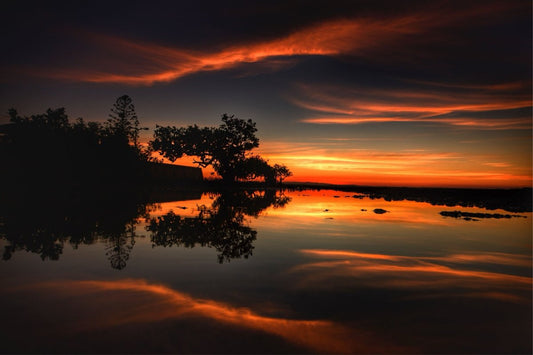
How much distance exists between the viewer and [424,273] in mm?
7891

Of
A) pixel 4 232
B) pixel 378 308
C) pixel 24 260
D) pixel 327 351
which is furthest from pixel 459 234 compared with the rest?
pixel 4 232

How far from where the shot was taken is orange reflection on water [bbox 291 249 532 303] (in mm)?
6789

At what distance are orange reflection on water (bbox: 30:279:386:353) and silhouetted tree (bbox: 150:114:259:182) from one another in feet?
258

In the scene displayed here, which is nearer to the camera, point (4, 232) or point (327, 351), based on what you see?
point (327, 351)

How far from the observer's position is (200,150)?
88.4 m

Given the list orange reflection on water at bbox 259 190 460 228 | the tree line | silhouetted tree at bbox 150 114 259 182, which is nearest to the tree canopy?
silhouetted tree at bbox 150 114 259 182

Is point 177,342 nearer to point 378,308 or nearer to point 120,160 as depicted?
point 378,308

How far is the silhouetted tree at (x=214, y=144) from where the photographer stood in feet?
276

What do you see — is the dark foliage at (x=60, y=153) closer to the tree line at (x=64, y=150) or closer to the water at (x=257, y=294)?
the tree line at (x=64, y=150)

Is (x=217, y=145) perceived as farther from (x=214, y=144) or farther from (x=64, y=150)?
(x=64, y=150)

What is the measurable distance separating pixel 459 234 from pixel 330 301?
10490mm

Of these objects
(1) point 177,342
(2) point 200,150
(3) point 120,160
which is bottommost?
(1) point 177,342

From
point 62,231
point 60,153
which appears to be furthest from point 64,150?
point 62,231

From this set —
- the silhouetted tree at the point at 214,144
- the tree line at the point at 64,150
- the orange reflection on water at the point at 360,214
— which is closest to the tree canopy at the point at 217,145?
the silhouetted tree at the point at 214,144
